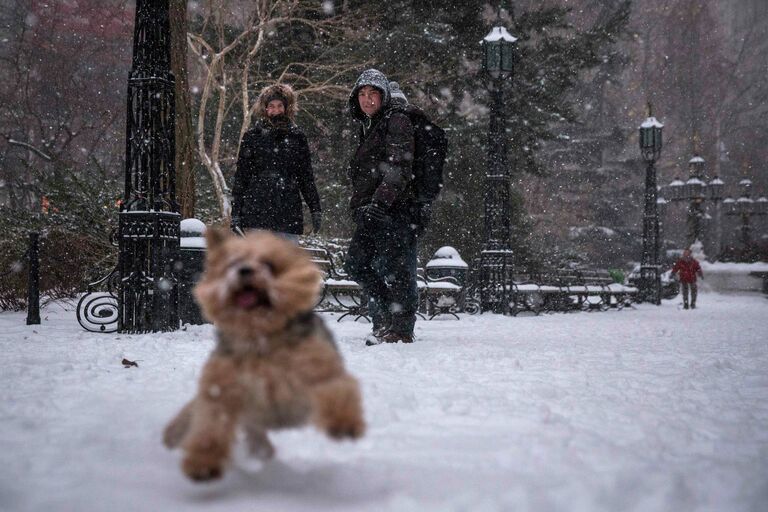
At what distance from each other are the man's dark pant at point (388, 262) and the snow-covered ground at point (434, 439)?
636 mm

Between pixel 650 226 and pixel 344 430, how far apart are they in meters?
20.8

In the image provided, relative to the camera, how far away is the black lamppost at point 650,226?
20.2 metres

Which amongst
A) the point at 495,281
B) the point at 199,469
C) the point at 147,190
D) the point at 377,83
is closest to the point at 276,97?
the point at 377,83

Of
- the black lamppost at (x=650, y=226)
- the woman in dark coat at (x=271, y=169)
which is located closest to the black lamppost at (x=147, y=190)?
the woman in dark coat at (x=271, y=169)

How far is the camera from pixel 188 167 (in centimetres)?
1044

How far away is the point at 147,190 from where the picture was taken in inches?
272

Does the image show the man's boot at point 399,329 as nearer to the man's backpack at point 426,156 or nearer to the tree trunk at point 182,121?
the man's backpack at point 426,156

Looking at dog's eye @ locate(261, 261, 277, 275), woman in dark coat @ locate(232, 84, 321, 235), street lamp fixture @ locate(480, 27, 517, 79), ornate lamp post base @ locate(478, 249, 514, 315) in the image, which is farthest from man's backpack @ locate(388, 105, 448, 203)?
street lamp fixture @ locate(480, 27, 517, 79)

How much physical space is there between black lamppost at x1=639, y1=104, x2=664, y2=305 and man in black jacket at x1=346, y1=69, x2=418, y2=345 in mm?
16317

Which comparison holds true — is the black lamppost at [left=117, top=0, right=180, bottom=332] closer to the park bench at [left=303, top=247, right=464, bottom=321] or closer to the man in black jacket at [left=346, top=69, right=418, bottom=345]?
the man in black jacket at [left=346, top=69, right=418, bottom=345]

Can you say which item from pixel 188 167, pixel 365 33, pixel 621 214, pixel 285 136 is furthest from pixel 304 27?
pixel 621 214

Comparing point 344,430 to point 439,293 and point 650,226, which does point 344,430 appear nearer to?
point 439,293

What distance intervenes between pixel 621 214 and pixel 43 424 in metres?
36.5

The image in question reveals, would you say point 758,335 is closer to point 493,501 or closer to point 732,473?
point 732,473
